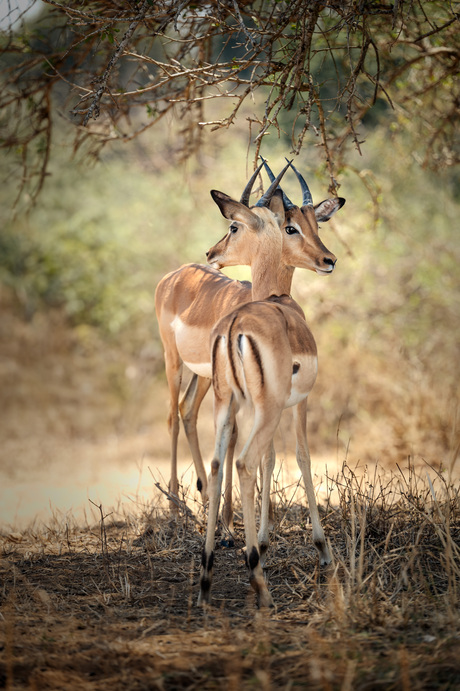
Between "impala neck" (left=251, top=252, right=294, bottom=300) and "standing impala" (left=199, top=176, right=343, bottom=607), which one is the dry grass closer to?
"standing impala" (left=199, top=176, right=343, bottom=607)

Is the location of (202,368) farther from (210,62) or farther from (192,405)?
(210,62)

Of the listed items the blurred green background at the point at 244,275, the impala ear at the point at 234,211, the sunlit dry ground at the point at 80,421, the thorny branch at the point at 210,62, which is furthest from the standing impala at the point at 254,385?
the sunlit dry ground at the point at 80,421

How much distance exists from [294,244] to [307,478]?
5.08 ft

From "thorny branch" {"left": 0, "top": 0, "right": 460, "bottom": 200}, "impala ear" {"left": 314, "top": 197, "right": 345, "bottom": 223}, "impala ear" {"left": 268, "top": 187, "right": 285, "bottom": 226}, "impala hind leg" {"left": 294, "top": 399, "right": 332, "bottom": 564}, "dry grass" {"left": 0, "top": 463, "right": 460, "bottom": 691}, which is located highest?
"thorny branch" {"left": 0, "top": 0, "right": 460, "bottom": 200}

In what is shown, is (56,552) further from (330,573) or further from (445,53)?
(445,53)

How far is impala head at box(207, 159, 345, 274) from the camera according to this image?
15.3ft

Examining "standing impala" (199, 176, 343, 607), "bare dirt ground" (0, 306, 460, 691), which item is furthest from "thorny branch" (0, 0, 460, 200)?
"bare dirt ground" (0, 306, 460, 691)

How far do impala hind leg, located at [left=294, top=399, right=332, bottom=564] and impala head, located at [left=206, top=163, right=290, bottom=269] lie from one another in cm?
106

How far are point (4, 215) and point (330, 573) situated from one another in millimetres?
14705

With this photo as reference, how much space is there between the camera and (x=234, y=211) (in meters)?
4.47

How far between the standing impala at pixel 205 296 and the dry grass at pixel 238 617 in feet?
3.70

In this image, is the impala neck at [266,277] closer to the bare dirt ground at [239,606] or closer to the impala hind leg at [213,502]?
the impala hind leg at [213,502]

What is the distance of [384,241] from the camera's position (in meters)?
12.6

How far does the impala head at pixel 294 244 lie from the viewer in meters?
4.66
